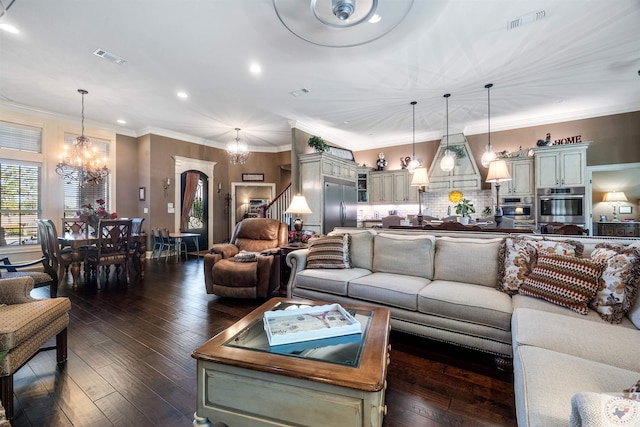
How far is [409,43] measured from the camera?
3.11 m

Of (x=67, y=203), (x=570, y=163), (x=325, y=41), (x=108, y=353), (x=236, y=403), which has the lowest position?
(x=108, y=353)

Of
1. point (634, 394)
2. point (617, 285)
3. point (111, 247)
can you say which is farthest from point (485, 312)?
point (111, 247)

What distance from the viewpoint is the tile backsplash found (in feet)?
21.0

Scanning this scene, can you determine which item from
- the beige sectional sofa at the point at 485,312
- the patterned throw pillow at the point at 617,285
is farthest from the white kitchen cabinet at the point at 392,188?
the patterned throw pillow at the point at 617,285

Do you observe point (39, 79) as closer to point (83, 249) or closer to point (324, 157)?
point (83, 249)

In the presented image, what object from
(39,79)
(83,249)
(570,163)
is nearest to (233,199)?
(83,249)

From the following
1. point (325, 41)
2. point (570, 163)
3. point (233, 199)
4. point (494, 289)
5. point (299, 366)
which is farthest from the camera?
point (233, 199)

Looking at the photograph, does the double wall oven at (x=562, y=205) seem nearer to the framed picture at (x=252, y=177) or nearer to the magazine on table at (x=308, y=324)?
the magazine on table at (x=308, y=324)

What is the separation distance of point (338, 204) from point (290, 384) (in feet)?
16.9

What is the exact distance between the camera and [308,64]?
3.58m

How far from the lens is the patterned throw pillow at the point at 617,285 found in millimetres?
1704

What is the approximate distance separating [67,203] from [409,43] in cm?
700

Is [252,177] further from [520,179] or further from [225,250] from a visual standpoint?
→ [520,179]

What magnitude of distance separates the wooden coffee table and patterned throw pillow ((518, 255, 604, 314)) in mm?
1406
